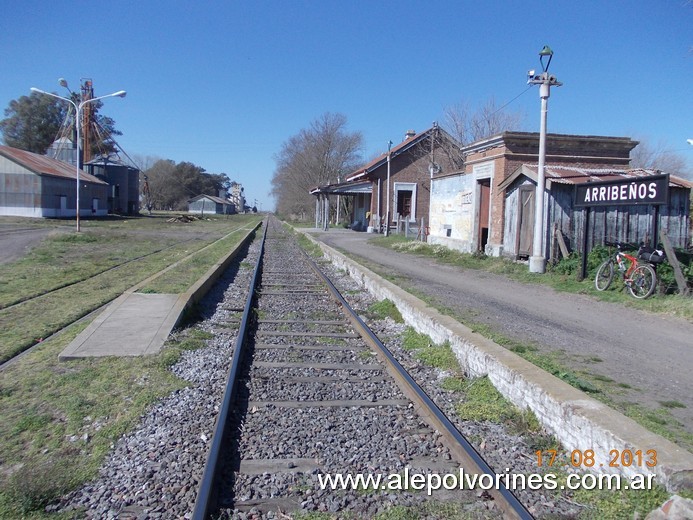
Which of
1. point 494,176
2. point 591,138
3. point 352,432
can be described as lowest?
point 352,432

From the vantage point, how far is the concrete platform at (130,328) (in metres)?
6.27

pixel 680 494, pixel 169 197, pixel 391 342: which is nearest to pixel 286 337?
pixel 391 342

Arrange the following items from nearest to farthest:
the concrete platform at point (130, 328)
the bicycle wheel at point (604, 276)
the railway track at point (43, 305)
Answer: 1. the concrete platform at point (130, 328)
2. the railway track at point (43, 305)
3. the bicycle wheel at point (604, 276)

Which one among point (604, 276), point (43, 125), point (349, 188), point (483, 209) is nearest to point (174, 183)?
point (43, 125)

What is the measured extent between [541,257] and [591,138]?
16.0 ft

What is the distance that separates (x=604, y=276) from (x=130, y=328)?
8.91 meters

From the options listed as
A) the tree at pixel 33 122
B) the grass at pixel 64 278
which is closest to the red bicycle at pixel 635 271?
the grass at pixel 64 278

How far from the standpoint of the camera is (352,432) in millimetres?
4301

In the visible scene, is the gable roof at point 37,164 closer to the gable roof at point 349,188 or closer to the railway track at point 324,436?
the gable roof at point 349,188

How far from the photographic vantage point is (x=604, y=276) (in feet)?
36.2

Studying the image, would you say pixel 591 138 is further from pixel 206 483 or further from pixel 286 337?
pixel 206 483

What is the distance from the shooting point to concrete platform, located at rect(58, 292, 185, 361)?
20.6 ft

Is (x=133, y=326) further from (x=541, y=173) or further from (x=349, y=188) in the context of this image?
(x=349, y=188)

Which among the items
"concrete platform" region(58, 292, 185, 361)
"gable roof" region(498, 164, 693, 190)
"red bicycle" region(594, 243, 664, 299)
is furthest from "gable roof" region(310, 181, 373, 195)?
"concrete platform" region(58, 292, 185, 361)
